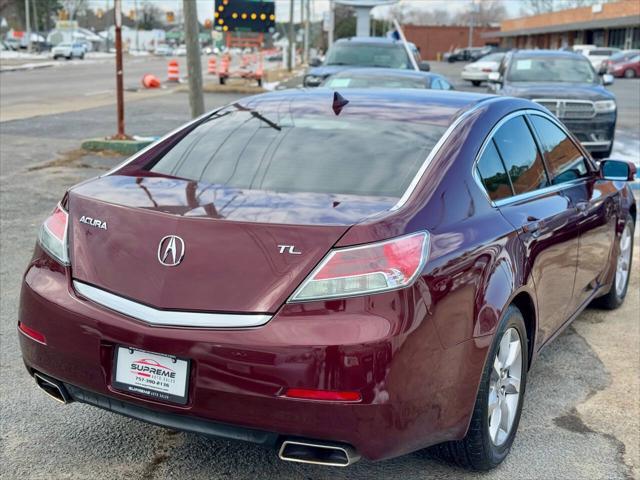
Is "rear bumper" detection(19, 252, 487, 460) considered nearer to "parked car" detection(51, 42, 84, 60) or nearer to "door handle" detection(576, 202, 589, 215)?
"door handle" detection(576, 202, 589, 215)

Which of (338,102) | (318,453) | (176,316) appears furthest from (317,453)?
(338,102)

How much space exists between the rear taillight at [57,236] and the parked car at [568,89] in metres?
10.3

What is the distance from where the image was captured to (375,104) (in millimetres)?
4141

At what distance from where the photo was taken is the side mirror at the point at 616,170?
5211mm

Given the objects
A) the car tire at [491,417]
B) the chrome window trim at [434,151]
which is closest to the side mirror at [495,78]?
the chrome window trim at [434,151]

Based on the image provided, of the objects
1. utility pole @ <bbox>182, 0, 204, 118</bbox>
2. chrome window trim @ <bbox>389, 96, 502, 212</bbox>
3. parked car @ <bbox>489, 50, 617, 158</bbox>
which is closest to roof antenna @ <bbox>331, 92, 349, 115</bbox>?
chrome window trim @ <bbox>389, 96, 502, 212</bbox>

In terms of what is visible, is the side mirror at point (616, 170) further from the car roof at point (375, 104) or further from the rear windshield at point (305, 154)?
the rear windshield at point (305, 154)

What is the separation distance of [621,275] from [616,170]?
3.61 feet

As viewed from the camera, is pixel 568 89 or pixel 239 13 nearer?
pixel 568 89

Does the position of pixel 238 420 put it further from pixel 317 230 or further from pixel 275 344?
pixel 317 230

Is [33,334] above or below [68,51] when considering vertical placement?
below

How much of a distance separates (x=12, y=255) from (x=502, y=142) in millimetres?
4378

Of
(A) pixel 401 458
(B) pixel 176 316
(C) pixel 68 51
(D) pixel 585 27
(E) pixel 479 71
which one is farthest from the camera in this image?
(D) pixel 585 27

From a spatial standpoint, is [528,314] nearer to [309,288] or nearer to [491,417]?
[491,417]
